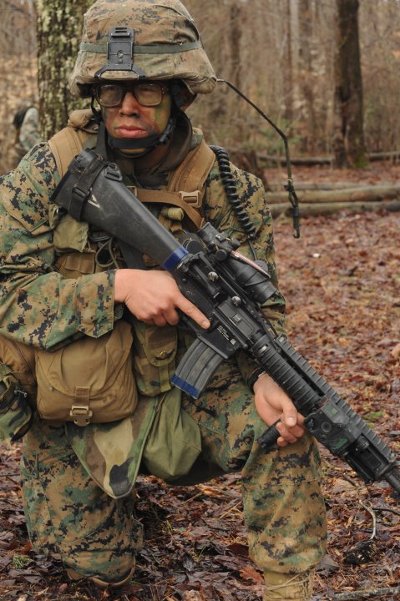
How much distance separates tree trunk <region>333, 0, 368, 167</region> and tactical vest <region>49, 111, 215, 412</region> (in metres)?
15.5

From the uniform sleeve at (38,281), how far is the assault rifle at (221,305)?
4.3 inches

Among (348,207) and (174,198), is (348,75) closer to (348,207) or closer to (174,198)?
(348,207)

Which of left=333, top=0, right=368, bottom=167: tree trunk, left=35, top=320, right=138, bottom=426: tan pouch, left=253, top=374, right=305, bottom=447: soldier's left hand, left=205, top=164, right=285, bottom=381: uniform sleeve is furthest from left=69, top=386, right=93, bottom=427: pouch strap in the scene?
left=333, top=0, right=368, bottom=167: tree trunk

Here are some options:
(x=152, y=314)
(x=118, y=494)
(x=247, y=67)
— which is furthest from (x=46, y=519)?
(x=247, y=67)

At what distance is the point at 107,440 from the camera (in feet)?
11.1

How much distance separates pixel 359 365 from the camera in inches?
247

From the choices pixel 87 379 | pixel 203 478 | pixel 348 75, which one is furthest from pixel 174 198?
pixel 348 75

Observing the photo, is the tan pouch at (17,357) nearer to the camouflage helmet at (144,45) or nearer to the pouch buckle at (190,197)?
the pouch buckle at (190,197)

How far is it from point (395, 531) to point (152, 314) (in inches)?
60.5

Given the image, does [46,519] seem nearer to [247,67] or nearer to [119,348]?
[119,348]

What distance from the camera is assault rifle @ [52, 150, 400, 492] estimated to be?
298 cm

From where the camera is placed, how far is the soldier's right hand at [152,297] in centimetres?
314

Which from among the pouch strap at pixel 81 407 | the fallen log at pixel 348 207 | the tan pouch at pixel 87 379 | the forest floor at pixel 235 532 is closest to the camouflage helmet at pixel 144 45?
the tan pouch at pixel 87 379

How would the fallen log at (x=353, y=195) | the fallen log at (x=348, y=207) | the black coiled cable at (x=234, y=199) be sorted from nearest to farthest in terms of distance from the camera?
the black coiled cable at (x=234, y=199), the fallen log at (x=348, y=207), the fallen log at (x=353, y=195)
